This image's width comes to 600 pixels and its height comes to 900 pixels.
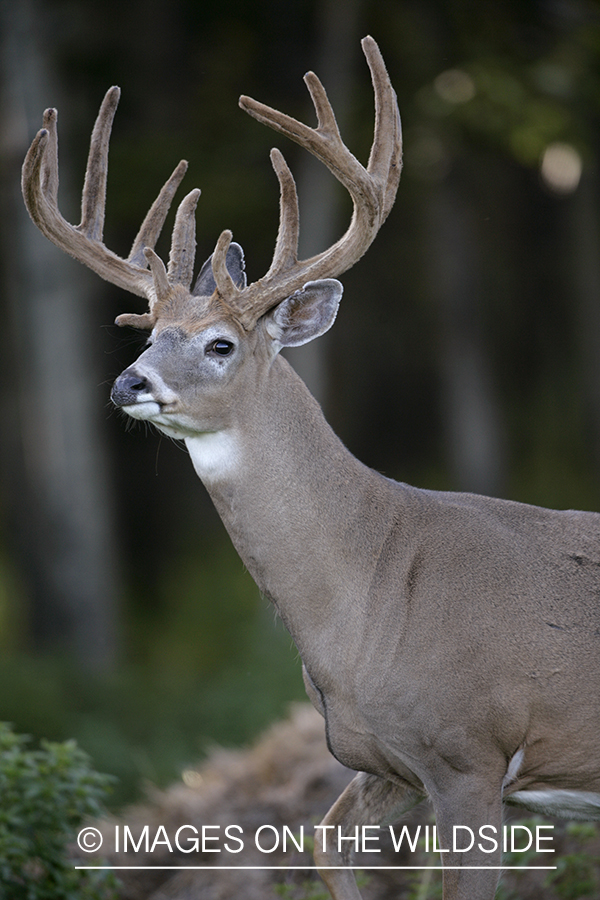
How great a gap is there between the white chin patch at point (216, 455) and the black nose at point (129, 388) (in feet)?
1.06

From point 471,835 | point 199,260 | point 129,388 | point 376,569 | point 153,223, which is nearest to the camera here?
point 471,835

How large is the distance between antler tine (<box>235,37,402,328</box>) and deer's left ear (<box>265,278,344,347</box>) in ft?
0.18

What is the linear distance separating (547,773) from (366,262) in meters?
14.7

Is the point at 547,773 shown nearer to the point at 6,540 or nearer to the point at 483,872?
the point at 483,872

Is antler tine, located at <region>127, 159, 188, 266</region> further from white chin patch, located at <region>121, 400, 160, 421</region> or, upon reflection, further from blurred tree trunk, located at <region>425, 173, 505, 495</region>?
blurred tree trunk, located at <region>425, 173, 505, 495</region>

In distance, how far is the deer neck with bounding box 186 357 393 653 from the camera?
432 cm

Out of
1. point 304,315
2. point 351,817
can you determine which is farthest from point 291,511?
point 351,817

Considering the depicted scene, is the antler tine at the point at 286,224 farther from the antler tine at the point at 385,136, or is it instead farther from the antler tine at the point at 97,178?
the antler tine at the point at 97,178

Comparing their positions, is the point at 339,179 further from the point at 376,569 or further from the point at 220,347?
the point at 376,569

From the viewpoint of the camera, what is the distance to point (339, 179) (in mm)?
4445

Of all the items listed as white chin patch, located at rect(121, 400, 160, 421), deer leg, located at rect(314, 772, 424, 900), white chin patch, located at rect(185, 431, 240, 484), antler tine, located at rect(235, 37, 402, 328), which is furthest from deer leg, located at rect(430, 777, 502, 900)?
antler tine, located at rect(235, 37, 402, 328)

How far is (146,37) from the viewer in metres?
15.0

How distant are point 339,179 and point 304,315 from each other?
1.79 ft
